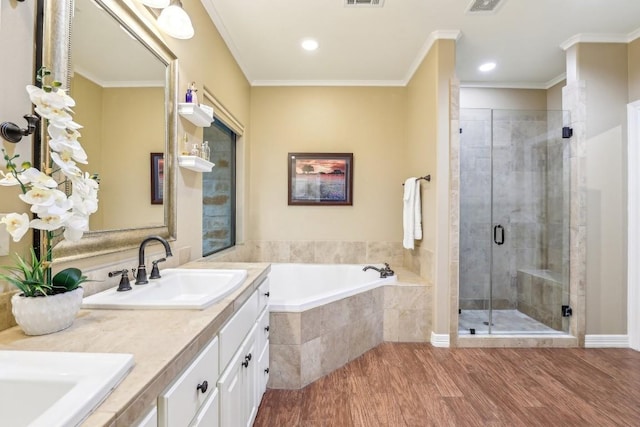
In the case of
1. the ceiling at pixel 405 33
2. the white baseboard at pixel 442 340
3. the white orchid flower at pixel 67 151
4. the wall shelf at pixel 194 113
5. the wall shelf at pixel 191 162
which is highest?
the ceiling at pixel 405 33

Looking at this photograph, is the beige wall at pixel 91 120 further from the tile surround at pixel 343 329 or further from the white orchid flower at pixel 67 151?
the tile surround at pixel 343 329

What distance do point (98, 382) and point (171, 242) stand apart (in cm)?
136

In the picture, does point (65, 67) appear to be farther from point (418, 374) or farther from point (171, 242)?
point (418, 374)

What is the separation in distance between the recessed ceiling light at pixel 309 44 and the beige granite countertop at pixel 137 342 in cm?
253

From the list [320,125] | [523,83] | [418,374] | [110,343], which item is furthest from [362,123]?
[110,343]

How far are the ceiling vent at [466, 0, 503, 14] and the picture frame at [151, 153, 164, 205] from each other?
8.05ft

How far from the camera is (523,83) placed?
3670mm

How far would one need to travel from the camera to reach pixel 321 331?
225 cm

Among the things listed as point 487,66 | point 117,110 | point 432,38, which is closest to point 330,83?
point 432,38

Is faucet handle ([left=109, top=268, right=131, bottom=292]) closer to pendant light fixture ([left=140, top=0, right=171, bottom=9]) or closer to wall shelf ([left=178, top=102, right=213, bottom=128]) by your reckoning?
wall shelf ([left=178, top=102, right=213, bottom=128])

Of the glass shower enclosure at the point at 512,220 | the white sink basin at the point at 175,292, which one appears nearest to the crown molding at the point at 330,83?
the glass shower enclosure at the point at 512,220

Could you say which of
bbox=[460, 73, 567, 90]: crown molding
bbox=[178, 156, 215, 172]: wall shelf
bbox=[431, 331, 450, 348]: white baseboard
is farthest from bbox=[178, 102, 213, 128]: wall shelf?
bbox=[460, 73, 567, 90]: crown molding

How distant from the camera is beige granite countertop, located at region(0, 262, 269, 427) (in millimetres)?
584

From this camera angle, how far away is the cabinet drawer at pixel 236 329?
115cm
